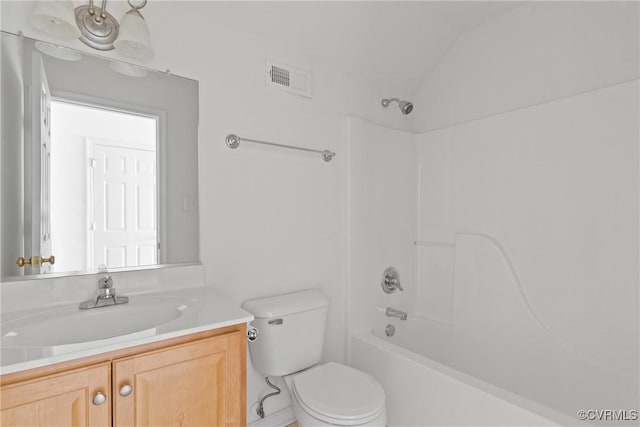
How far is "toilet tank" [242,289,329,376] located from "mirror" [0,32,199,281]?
44 cm

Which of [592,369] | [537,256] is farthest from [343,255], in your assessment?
[592,369]

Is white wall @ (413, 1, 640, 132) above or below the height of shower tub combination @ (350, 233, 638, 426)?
above

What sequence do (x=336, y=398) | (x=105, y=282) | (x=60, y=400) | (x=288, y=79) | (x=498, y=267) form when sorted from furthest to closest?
(x=498, y=267), (x=288, y=79), (x=336, y=398), (x=105, y=282), (x=60, y=400)

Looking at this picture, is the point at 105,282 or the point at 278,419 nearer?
the point at 105,282

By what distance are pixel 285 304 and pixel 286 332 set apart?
13 cm

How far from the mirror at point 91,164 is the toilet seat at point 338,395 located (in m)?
0.77

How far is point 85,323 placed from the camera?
43.8 inches

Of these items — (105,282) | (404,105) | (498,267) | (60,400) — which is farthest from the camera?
(404,105)

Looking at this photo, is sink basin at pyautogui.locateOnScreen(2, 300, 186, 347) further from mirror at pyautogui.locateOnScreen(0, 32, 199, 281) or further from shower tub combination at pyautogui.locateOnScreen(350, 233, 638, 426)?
shower tub combination at pyautogui.locateOnScreen(350, 233, 638, 426)

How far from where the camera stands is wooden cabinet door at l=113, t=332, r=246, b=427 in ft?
3.02

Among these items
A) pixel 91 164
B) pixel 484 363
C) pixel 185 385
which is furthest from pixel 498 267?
pixel 91 164

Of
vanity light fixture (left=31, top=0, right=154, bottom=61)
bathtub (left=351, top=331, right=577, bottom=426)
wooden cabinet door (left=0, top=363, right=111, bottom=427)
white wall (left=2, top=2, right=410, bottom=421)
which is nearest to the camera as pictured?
wooden cabinet door (left=0, top=363, right=111, bottom=427)

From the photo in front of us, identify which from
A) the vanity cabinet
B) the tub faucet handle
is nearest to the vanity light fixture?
the vanity cabinet

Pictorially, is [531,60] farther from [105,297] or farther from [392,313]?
[105,297]
